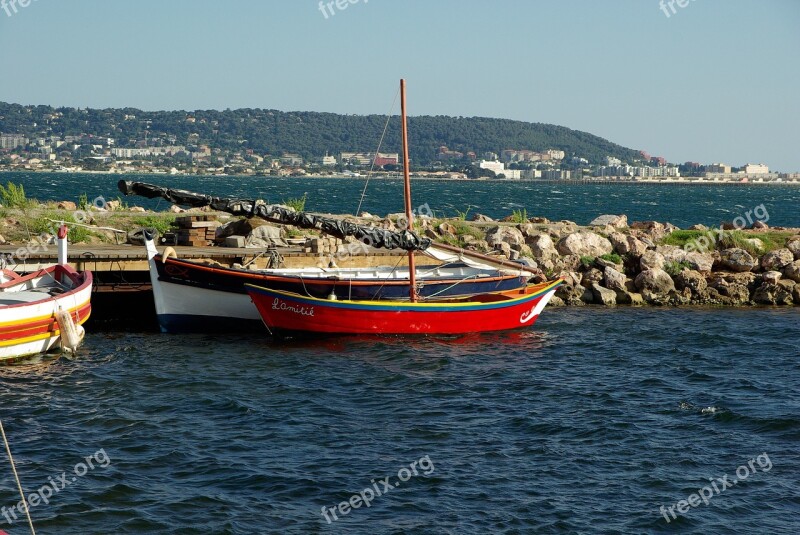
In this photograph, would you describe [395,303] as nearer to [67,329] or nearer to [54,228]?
[67,329]

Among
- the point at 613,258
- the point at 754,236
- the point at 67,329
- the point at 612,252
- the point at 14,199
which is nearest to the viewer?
the point at 67,329

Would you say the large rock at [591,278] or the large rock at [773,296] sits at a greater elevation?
the large rock at [591,278]

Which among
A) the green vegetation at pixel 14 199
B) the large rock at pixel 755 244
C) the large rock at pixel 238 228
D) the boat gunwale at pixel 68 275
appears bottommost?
Result: the large rock at pixel 755 244

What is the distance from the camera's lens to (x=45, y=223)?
34156 mm

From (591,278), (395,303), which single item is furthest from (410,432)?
(591,278)

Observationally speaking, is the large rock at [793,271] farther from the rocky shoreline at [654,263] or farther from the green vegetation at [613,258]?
the green vegetation at [613,258]

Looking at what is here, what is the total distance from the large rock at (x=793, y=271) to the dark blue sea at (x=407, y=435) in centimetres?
716

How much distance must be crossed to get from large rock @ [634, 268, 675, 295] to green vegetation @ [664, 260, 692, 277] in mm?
885

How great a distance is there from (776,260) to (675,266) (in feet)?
11.3

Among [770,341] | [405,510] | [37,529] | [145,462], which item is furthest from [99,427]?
[770,341]

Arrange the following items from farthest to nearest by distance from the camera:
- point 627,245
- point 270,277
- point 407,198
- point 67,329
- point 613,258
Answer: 1. point 627,245
2. point 613,258
3. point 407,198
4. point 270,277
5. point 67,329

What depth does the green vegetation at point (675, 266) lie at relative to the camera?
3384 centimetres

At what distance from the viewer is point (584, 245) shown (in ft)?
116

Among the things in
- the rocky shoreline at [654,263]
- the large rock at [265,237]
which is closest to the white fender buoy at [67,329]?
the large rock at [265,237]
